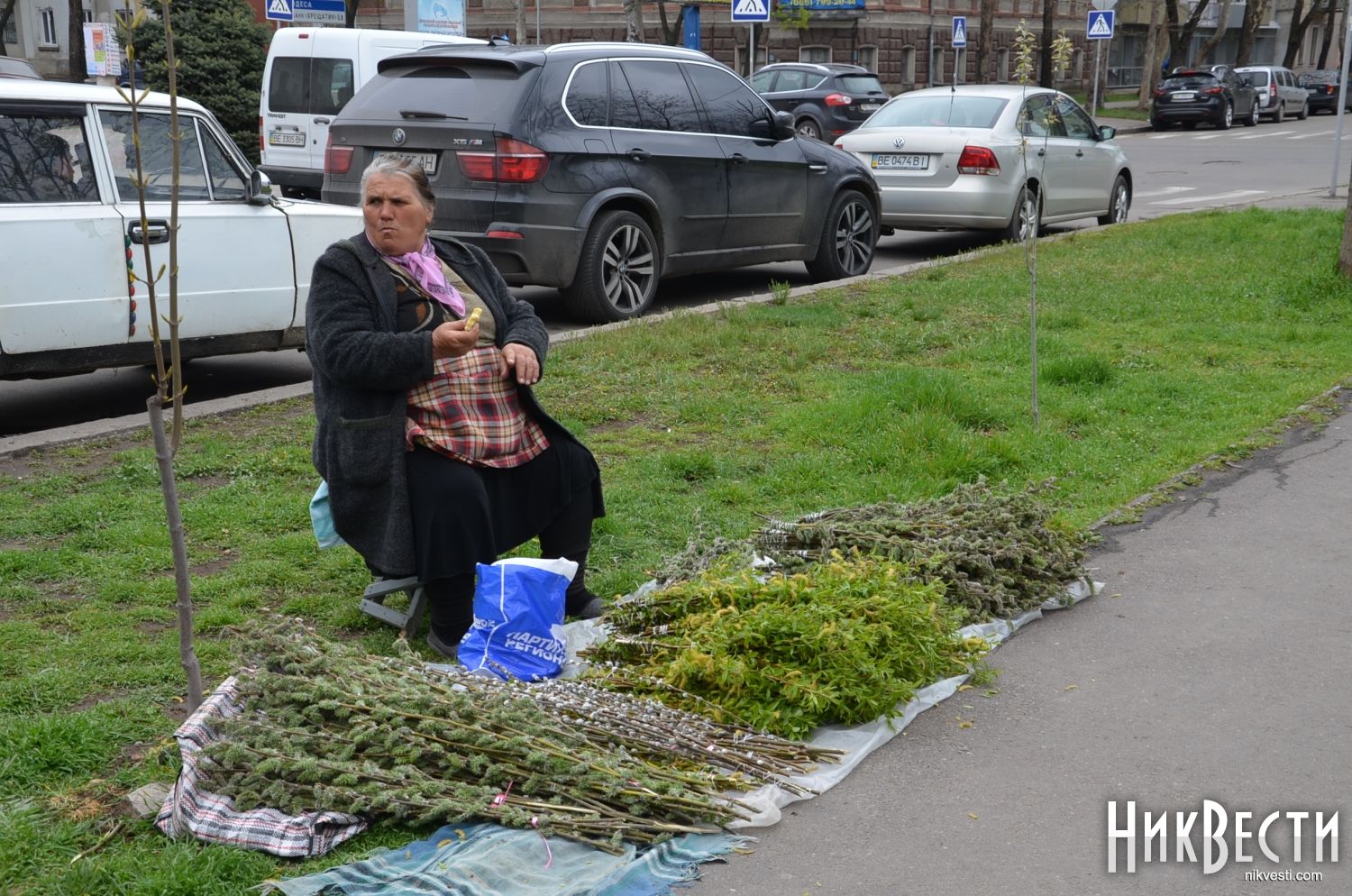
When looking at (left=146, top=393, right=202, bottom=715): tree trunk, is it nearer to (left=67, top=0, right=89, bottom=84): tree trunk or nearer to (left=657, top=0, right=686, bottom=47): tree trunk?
(left=67, top=0, right=89, bottom=84): tree trunk

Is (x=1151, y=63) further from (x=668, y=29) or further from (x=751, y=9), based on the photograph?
(x=751, y=9)

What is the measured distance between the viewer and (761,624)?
159 inches

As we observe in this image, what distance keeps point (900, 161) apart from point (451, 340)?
10.7 metres

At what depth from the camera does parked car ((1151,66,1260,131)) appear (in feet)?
143

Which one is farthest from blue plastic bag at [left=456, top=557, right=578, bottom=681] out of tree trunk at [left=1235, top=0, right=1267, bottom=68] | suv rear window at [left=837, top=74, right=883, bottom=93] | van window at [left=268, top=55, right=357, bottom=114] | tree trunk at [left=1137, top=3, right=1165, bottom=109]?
tree trunk at [left=1235, top=0, right=1267, bottom=68]

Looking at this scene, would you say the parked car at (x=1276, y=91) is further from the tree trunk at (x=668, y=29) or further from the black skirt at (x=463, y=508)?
the black skirt at (x=463, y=508)

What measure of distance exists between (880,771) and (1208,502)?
3.05 meters

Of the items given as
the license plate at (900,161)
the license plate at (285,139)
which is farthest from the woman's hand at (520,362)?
the license plate at (285,139)

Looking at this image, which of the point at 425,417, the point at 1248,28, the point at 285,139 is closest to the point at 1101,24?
the point at 285,139

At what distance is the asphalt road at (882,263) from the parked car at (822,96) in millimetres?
5825

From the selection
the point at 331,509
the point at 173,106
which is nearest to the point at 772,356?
the point at 331,509

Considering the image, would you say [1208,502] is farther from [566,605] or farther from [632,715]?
[632,715]

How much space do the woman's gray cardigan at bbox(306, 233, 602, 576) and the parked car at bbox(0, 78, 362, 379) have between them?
113 inches

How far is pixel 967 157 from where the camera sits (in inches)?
555
